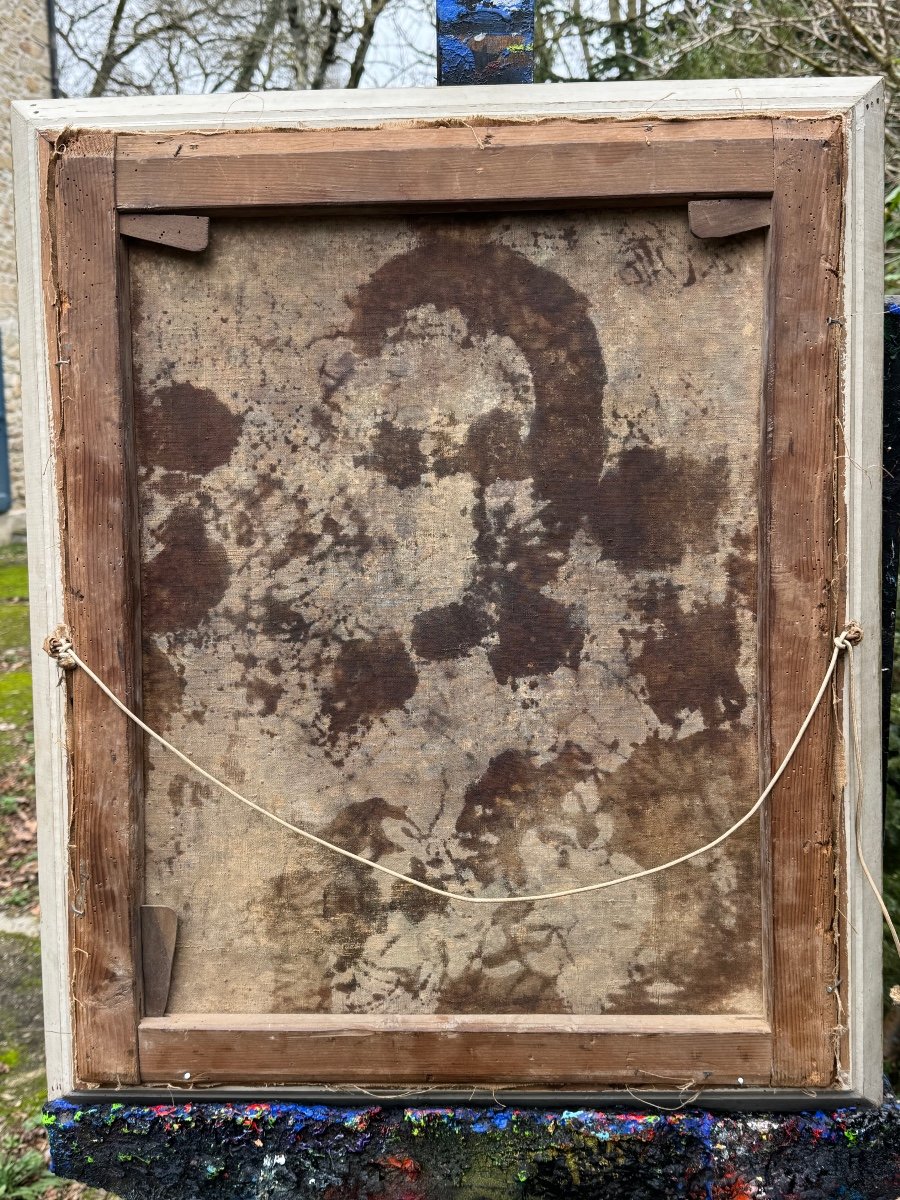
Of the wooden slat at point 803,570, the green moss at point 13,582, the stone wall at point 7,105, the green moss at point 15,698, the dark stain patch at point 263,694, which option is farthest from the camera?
the stone wall at point 7,105

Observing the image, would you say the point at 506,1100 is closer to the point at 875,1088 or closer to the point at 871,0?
the point at 875,1088

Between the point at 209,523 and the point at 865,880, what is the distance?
128cm

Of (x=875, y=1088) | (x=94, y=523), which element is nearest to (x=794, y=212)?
(x=94, y=523)

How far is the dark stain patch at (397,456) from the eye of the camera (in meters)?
1.46

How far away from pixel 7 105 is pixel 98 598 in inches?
370

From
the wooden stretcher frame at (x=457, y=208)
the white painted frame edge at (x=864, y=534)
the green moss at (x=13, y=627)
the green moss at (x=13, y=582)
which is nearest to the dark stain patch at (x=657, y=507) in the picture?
the wooden stretcher frame at (x=457, y=208)

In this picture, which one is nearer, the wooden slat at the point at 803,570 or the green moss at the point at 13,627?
the wooden slat at the point at 803,570

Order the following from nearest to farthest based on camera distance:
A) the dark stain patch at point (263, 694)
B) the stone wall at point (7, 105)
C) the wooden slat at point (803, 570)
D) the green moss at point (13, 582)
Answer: the wooden slat at point (803, 570), the dark stain patch at point (263, 694), the green moss at point (13, 582), the stone wall at point (7, 105)

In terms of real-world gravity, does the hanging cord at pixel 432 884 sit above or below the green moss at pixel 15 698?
above

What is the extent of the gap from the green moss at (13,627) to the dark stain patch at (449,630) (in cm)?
443

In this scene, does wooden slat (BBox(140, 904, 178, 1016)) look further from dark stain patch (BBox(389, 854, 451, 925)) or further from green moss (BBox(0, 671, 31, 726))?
green moss (BBox(0, 671, 31, 726))

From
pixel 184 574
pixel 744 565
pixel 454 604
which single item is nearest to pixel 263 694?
pixel 184 574

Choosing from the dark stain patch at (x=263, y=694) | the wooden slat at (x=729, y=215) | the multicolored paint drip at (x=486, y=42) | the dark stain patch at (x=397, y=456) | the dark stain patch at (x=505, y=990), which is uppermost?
the multicolored paint drip at (x=486, y=42)

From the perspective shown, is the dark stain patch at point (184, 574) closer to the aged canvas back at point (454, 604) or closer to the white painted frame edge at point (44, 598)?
the aged canvas back at point (454, 604)
